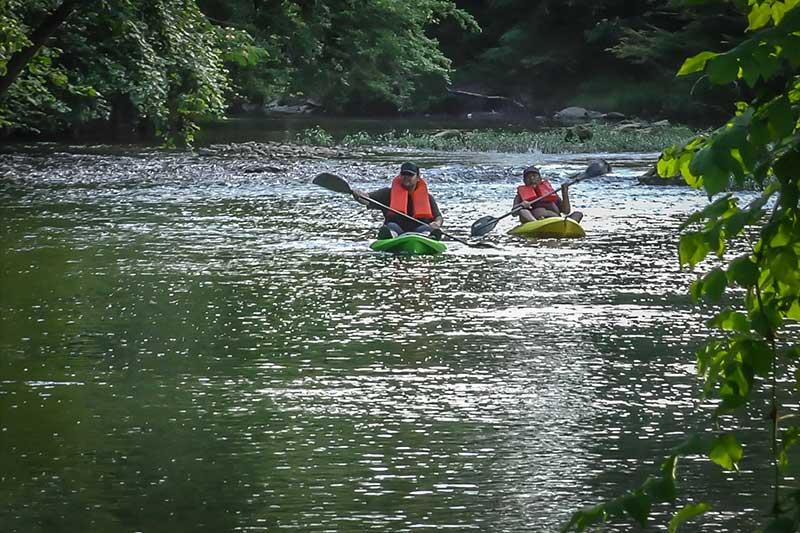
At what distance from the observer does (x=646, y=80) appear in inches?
2298

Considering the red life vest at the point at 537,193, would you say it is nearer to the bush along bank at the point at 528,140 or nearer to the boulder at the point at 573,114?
the bush along bank at the point at 528,140

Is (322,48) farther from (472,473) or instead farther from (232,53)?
(472,473)

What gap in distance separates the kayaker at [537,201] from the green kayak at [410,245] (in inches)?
114

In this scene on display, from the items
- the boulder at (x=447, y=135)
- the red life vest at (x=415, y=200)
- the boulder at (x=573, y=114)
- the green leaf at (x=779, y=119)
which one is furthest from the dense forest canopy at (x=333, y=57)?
the boulder at (x=447, y=135)

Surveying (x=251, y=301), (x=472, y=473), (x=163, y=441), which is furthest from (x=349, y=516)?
(x=251, y=301)

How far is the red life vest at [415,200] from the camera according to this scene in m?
19.2

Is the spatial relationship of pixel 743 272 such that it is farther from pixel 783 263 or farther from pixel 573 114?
pixel 573 114

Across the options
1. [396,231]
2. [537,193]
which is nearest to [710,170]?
[396,231]

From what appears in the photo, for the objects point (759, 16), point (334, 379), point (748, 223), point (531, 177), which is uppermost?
point (759, 16)

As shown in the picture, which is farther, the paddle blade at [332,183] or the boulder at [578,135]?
the boulder at [578,135]

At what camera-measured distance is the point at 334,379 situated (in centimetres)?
1040

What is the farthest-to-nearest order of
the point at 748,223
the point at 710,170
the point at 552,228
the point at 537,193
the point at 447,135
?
Answer: the point at 447,135 → the point at 537,193 → the point at 552,228 → the point at 748,223 → the point at 710,170

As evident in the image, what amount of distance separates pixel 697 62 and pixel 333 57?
143 feet

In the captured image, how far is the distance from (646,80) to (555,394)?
49.8 meters
